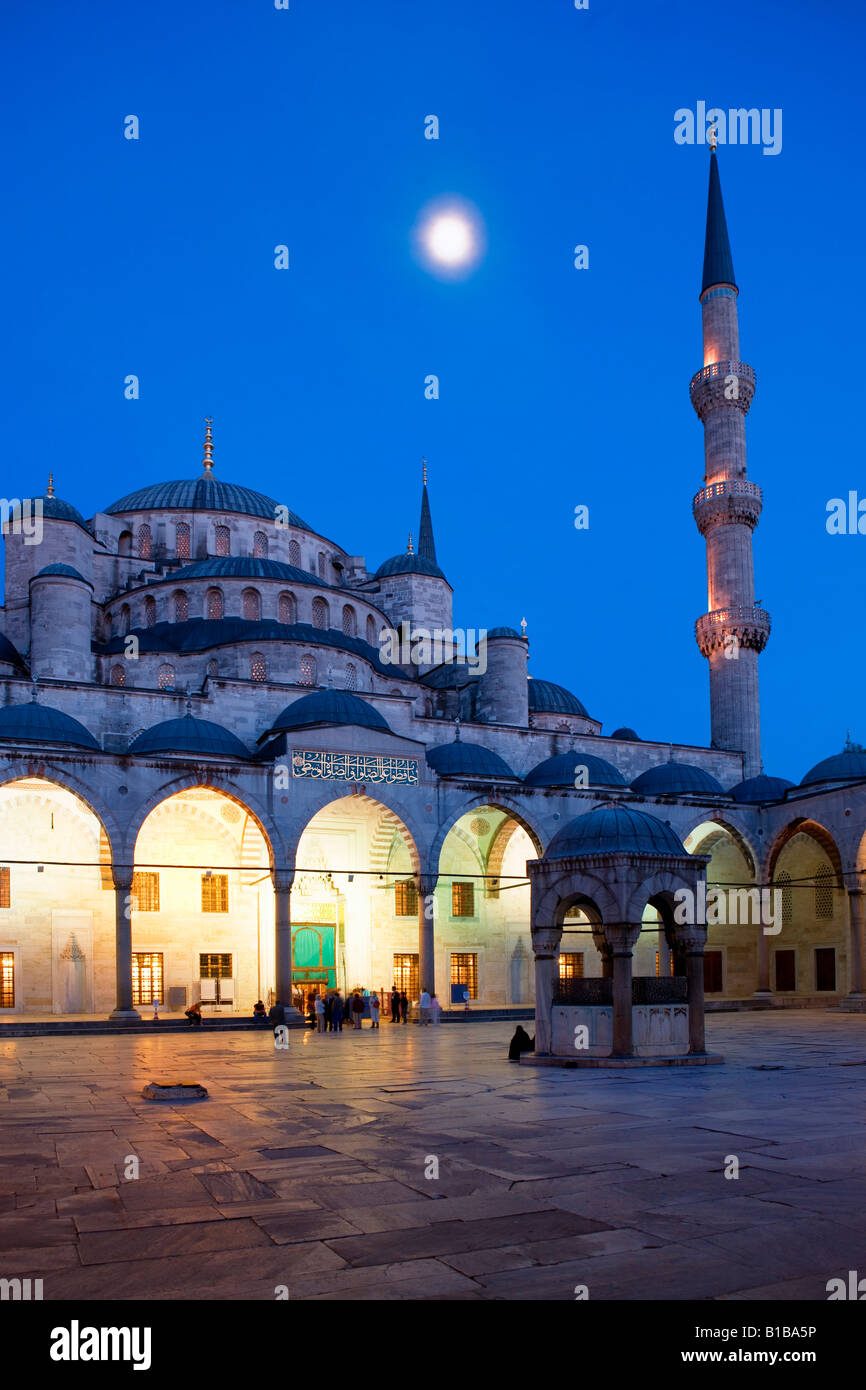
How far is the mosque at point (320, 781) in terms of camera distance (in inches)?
910

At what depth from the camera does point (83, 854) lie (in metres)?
24.3

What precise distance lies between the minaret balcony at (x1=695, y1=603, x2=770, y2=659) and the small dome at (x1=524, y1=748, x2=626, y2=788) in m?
5.96

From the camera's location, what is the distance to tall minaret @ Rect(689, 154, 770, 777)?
32531mm

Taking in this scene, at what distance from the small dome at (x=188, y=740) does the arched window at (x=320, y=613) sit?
727 centimetres

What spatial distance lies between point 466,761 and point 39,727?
972cm

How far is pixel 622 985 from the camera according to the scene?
41.4ft

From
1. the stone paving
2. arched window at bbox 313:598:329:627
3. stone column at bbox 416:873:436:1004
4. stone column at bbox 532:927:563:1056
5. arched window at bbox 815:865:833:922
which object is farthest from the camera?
arched window at bbox 313:598:329:627

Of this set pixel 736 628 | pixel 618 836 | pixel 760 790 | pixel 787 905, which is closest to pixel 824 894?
pixel 787 905

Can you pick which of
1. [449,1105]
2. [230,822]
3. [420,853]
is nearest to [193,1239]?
[449,1105]

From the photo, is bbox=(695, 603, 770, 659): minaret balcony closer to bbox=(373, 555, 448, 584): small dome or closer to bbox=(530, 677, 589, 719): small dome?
bbox=(530, 677, 589, 719): small dome

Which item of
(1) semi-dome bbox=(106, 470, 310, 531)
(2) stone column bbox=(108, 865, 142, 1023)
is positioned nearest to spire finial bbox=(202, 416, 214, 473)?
(1) semi-dome bbox=(106, 470, 310, 531)

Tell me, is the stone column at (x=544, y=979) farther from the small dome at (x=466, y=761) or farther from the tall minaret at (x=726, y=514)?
the tall minaret at (x=726, y=514)

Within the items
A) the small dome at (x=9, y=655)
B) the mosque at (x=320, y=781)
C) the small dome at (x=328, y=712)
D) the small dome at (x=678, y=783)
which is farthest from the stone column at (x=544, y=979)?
the small dome at (x=9, y=655)
